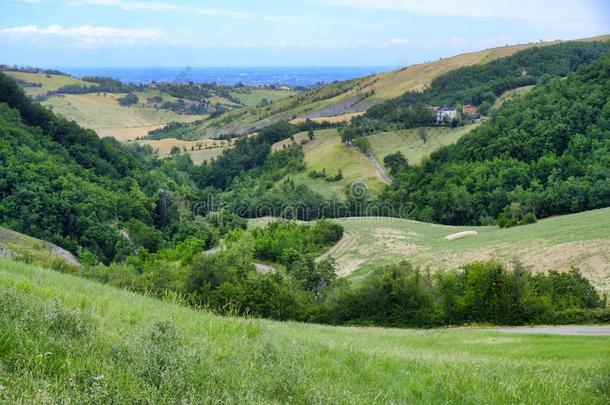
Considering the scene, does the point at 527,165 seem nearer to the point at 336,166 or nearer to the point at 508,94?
the point at 336,166

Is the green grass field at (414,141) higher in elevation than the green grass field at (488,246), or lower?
higher

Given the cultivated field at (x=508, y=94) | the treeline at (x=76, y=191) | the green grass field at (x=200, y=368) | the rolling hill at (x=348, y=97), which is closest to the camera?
the green grass field at (x=200, y=368)

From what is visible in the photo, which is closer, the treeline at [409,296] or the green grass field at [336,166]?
the treeline at [409,296]

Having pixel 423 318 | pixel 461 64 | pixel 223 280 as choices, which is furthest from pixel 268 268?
pixel 461 64

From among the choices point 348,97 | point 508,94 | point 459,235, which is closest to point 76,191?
point 459,235

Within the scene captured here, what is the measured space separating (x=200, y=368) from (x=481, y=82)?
147 metres

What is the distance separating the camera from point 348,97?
554 feet

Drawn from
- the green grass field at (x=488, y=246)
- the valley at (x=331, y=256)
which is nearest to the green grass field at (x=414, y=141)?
the valley at (x=331, y=256)

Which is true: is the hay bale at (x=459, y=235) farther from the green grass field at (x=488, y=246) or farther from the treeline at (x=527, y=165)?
the treeline at (x=527, y=165)

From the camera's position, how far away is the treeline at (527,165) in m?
60.1

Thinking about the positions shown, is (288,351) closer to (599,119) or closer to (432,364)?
(432,364)

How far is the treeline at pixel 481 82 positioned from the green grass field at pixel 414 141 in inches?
140

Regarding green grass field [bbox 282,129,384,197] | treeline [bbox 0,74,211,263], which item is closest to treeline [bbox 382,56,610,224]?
green grass field [bbox 282,129,384,197]

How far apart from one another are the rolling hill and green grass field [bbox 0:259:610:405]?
148118 mm
